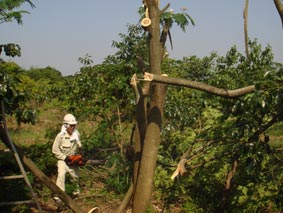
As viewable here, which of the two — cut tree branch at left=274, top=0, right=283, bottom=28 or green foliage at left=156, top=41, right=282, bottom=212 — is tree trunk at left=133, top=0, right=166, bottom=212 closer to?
green foliage at left=156, top=41, right=282, bottom=212

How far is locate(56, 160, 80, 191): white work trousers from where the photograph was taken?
21.1 ft

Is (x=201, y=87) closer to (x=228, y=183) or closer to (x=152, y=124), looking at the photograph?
(x=152, y=124)

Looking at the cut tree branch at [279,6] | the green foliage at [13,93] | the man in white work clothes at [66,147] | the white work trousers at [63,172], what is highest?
the cut tree branch at [279,6]

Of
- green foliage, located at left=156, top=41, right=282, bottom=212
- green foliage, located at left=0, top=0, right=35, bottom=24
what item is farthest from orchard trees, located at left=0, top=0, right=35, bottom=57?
green foliage, located at left=156, top=41, right=282, bottom=212

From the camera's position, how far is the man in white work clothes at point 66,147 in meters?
6.47

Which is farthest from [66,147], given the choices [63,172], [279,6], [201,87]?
[279,6]

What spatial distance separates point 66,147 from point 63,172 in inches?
16.9

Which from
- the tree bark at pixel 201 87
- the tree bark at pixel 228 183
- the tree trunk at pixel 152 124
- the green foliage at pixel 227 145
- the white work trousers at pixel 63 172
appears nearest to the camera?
the tree bark at pixel 201 87

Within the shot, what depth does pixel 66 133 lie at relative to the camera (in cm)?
661

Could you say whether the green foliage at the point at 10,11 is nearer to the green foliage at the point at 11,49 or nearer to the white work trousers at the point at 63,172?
the green foliage at the point at 11,49

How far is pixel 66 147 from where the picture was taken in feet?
21.7

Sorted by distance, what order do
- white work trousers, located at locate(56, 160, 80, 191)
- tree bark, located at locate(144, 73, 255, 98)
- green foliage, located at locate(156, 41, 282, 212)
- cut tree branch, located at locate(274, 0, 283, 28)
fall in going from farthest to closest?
white work trousers, located at locate(56, 160, 80, 191)
green foliage, located at locate(156, 41, 282, 212)
tree bark, located at locate(144, 73, 255, 98)
cut tree branch, located at locate(274, 0, 283, 28)

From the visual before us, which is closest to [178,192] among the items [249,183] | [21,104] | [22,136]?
[249,183]

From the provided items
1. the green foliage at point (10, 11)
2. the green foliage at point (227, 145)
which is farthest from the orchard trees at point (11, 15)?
the green foliage at point (227, 145)
